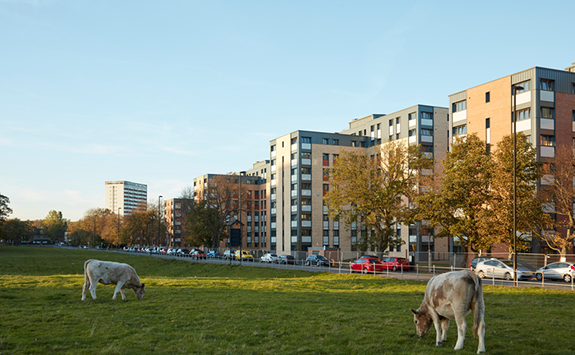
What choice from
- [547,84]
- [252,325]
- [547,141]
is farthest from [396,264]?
[252,325]

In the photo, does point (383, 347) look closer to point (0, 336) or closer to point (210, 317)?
point (210, 317)

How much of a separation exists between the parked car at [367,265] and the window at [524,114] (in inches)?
1005

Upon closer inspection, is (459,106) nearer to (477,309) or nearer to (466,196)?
(466,196)

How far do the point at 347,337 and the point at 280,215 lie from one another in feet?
300

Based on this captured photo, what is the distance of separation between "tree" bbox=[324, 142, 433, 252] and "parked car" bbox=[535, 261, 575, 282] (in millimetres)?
15283

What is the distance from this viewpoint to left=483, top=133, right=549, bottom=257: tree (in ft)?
126

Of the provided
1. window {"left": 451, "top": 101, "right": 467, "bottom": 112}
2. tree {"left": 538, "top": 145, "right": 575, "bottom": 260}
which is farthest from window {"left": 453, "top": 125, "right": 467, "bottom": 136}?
tree {"left": 538, "top": 145, "right": 575, "bottom": 260}

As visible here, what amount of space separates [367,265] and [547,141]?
27136mm

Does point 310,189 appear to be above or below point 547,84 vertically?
below

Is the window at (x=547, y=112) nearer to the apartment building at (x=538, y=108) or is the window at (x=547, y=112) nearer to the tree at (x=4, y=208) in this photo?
the apartment building at (x=538, y=108)

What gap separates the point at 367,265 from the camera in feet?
145

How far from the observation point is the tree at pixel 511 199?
126 feet

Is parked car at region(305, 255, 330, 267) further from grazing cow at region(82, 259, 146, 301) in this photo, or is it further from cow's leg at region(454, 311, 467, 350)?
cow's leg at region(454, 311, 467, 350)

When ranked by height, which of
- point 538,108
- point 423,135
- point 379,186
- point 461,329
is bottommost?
point 461,329
